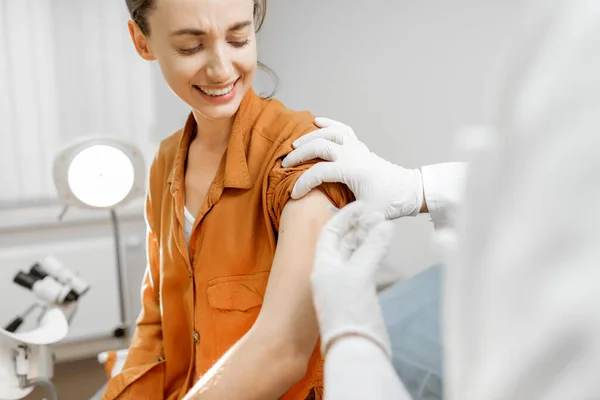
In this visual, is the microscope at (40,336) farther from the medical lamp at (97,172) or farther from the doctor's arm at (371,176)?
the doctor's arm at (371,176)

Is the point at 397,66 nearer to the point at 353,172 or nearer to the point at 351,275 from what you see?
the point at 353,172

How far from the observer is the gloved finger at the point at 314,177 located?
0.91 metres

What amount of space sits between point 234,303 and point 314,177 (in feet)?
0.88

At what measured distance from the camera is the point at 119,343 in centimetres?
234

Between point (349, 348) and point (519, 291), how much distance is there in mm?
239

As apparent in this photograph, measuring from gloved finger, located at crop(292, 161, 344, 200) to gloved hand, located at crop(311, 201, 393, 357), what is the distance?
155mm

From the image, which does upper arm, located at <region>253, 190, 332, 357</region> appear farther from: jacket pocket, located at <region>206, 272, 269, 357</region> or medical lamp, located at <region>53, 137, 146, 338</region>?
medical lamp, located at <region>53, 137, 146, 338</region>

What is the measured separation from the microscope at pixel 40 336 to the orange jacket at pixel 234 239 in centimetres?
47

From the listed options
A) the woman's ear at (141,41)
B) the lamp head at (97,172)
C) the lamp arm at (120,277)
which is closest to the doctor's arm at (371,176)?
the woman's ear at (141,41)

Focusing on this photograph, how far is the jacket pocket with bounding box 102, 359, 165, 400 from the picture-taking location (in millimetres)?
1199

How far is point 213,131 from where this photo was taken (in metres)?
1.14

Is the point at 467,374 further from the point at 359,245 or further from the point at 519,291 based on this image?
the point at 359,245

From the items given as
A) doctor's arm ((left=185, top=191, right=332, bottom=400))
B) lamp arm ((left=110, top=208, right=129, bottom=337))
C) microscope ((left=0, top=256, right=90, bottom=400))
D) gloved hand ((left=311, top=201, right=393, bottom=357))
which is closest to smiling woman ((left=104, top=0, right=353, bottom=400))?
doctor's arm ((left=185, top=191, right=332, bottom=400))

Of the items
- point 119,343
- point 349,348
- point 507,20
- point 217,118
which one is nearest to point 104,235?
point 119,343
